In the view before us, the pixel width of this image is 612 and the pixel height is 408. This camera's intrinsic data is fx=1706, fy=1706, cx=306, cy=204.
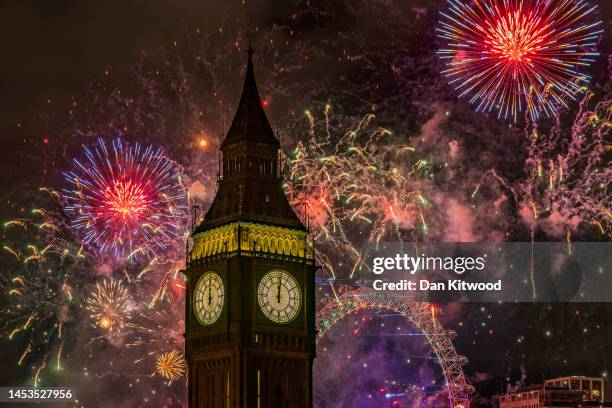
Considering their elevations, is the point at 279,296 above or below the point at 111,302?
below

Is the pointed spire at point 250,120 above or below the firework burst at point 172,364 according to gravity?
above

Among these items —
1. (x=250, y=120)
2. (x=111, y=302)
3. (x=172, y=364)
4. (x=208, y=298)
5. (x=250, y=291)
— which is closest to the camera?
(x=250, y=291)

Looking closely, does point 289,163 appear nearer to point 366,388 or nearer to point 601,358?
point 366,388

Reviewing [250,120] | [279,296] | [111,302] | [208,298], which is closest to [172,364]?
[111,302]

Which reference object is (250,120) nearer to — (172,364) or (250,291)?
(250,291)

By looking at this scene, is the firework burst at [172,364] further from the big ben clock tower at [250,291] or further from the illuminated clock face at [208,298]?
the illuminated clock face at [208,298]

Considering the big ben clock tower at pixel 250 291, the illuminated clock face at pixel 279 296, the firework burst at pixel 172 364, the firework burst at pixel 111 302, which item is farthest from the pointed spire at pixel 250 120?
the firework burst at pixel 172 364
